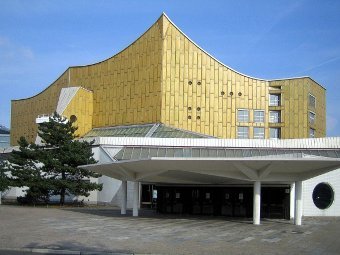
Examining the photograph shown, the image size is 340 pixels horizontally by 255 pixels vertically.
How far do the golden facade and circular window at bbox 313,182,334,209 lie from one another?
2407cm

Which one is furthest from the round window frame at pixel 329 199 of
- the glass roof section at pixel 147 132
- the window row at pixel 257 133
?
the window row at pixel 257 133

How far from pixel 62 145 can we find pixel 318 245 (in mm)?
26836

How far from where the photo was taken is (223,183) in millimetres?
29016

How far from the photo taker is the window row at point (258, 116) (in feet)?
194

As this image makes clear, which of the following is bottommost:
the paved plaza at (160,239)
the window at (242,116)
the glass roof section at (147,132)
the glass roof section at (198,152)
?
the paved plaza at (160,239)

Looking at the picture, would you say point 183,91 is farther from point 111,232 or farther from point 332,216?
point 111,232

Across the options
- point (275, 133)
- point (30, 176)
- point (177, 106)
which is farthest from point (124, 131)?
point (275, 133)

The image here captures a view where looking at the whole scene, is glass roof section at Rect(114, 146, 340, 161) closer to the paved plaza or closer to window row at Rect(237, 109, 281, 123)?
window row at Rect(237, 109, 281, 123)

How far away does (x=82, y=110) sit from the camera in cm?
6022

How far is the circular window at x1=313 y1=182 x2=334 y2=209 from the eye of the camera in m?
33.9

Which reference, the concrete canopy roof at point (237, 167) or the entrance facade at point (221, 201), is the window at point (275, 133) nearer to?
the entrance facade at point (221, 201)

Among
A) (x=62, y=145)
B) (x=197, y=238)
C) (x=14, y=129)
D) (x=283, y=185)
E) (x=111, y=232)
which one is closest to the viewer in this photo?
(x=197, y=238)

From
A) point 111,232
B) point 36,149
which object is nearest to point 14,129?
point 36,149

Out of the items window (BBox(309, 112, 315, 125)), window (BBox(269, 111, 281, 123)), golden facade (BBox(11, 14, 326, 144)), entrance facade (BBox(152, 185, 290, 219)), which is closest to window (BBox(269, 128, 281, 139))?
golden facade (BBox(11, 14, 326, 144))
